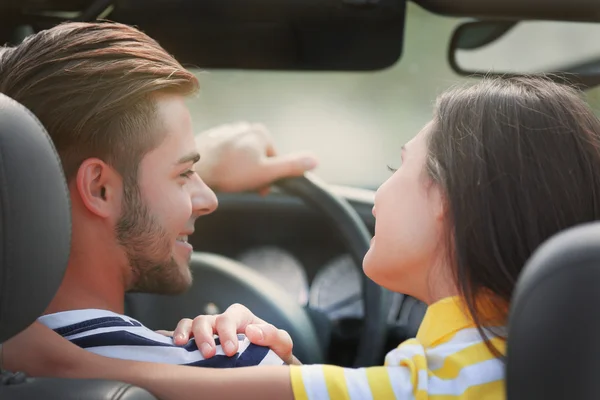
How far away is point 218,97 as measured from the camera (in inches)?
132

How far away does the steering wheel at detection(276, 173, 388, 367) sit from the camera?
238cm

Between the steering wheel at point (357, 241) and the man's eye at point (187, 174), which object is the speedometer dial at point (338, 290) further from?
the man's eye at point (187, 174)

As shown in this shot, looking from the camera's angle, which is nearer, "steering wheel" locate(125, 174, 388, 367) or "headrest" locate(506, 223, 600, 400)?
"headrest" locate(506, 223, 600, 400)

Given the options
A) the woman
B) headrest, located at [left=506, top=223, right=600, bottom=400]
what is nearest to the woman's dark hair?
the woman

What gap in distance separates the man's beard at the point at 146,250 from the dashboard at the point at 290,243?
43.1 inches

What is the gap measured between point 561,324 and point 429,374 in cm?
32

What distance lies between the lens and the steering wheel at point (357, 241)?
2.38 m

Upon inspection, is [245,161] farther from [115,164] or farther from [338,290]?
[115,164]

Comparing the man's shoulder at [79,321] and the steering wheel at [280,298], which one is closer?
the man's shoulder at [79,321]

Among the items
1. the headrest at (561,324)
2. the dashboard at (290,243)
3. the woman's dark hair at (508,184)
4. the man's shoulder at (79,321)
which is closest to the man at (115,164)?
the man's shoulder at (79,321)

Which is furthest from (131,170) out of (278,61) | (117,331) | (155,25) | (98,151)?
(278,61)

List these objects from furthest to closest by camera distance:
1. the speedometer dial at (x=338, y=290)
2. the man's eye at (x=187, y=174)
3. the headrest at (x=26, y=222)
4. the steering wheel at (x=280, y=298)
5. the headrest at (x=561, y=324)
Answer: the speedometer dial at (x=338, y=290) → the steering wheel at (x=280, y=298) → the man's eye at (x=187, y=174) → the headrest at (x=26, y=222) → the headrest at (x=561, y=324)

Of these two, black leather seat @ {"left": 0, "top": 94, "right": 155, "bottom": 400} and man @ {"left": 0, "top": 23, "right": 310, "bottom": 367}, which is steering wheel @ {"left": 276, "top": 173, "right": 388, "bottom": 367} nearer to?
man @ {"left": 0, "top": 23, "right": 310, "bottom": 367}

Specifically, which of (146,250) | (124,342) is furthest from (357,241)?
(124,342)
